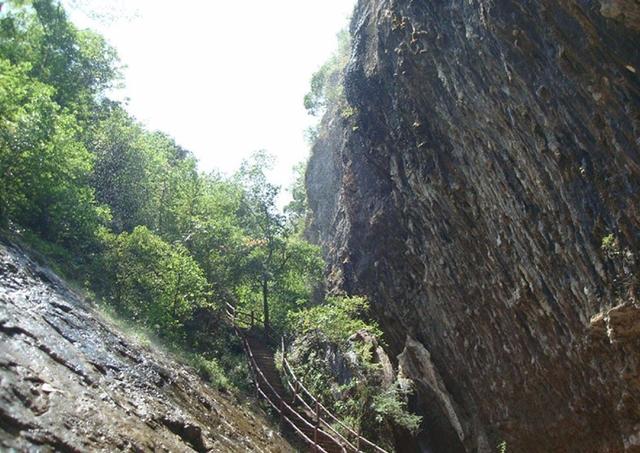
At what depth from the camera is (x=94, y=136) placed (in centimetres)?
2559

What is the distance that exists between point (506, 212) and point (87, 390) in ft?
33.3

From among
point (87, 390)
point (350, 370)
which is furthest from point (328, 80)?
point (87, 390)

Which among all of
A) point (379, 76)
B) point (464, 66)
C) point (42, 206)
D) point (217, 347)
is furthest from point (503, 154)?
point (42, 206)

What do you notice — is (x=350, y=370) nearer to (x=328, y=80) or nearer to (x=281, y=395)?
(x=281, y=395)

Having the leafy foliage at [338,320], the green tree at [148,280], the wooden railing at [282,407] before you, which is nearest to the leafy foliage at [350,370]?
the leafy foliage at [338,320]

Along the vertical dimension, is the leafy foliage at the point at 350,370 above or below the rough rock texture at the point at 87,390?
above

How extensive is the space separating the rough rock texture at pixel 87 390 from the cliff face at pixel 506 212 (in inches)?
258

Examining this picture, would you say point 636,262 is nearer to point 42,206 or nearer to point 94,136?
point 42,206

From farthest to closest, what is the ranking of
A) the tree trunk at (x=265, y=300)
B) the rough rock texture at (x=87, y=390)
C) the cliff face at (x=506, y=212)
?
the tree trunk at (x=265, y=300) < the cliff face at (x=506, y=212) < the rough rock texture at (x=87, y=390)

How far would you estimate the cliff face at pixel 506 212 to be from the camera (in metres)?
9.92

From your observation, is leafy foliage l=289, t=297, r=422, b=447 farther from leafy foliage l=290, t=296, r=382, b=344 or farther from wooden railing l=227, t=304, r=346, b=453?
wooden railing l=227, t=304, r=346, b=453

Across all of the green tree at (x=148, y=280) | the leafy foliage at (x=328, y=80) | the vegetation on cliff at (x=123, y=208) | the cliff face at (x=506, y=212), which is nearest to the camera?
the cliff face at (x=506, y=212)

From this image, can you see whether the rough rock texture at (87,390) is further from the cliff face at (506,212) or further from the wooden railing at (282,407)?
the cliff face at (506,212)

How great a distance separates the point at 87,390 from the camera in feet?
26.6
